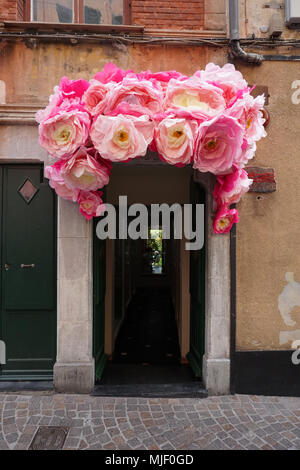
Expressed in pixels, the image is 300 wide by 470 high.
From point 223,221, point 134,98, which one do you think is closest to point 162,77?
point 134,98

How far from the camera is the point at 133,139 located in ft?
9.73

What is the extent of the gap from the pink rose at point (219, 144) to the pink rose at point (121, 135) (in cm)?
52

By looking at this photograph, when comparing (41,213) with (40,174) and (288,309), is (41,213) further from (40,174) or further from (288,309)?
(288,309)

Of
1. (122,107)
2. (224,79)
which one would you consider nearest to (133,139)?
(122,107)

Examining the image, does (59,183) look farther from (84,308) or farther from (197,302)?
(197,302)

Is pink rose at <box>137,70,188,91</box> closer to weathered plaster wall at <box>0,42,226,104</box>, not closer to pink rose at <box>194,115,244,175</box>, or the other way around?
pink rose at <box>194,115,244,175</box>

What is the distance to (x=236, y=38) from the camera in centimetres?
397

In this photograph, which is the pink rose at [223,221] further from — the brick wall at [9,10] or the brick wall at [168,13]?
the brick wall at [9,10]

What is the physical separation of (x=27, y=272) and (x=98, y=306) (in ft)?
3.63

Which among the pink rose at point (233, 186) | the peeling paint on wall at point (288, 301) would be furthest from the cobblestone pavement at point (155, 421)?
the pink rose at point (233, 186)

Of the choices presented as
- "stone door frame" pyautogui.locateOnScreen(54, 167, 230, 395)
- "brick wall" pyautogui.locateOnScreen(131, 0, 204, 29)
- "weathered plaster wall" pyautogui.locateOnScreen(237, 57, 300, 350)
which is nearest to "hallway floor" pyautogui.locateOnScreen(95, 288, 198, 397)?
"stone door frame" pyautogui.locateOnScreen(54, 167, 230, 395)

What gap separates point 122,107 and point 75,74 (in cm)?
149

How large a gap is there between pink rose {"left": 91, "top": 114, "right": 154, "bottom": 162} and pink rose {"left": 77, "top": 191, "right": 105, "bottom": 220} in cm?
77

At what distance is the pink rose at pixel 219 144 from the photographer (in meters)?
2.95
